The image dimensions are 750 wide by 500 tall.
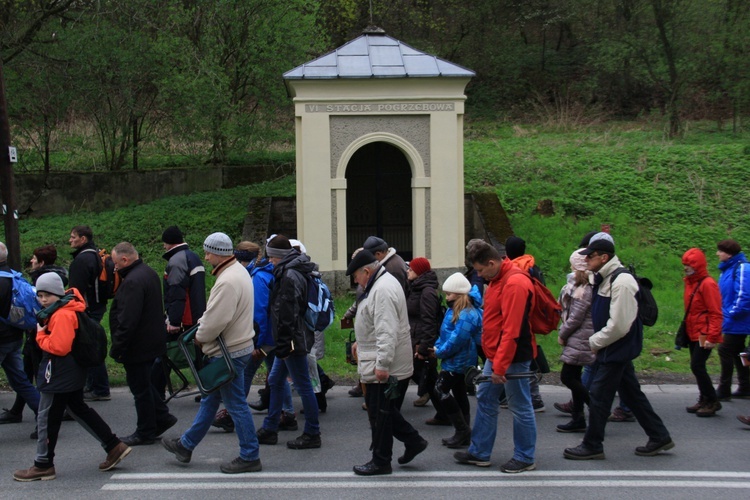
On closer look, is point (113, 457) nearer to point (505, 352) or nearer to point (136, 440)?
point (136, 440)

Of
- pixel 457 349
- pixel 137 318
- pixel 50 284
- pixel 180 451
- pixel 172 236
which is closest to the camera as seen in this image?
pixel 50 284

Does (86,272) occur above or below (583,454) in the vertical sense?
above

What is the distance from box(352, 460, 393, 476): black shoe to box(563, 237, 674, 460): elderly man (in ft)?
4.94

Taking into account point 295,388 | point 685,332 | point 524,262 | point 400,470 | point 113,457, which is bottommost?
point 400,470

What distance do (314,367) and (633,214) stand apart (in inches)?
406

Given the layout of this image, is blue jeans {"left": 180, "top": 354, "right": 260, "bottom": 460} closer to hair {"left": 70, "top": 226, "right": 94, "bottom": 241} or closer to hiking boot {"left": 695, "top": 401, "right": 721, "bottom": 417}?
hair {"left": 70, "top": 226, "right": 94, "bottom": 241}

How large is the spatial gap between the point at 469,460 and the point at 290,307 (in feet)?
6.26

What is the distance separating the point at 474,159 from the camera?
19.0 m

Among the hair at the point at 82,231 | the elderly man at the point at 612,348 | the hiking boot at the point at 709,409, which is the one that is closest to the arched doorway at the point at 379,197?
the hair at the point at 82,231

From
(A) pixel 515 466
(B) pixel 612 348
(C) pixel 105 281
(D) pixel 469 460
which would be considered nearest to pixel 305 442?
(D) pixel 469 460

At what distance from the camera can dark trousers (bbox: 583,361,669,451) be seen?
6258 mm

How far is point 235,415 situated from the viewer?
242 inches

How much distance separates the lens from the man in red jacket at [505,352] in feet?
19.2

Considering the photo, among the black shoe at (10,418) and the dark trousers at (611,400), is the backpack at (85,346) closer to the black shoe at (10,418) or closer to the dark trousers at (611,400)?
the black shoe at (10,418)
